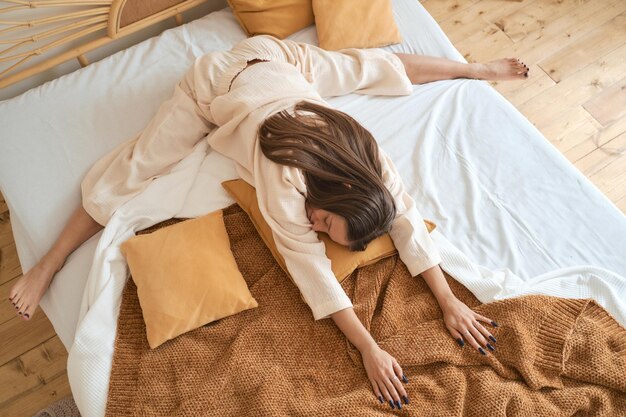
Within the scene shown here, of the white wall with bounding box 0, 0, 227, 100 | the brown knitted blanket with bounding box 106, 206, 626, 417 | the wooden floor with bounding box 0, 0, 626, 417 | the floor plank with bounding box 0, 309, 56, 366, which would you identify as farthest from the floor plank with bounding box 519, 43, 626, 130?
the floor plank with bounding box 0, 309, 56, 366

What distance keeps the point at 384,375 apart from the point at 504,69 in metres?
1.22

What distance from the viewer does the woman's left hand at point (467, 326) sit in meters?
1.35

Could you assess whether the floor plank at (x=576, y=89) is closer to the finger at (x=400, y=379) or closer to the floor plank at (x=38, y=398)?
the finger at (x=400, y=379)

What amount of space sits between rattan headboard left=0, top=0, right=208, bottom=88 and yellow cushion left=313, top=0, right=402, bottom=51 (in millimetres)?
512

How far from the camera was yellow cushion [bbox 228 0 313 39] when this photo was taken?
189cm

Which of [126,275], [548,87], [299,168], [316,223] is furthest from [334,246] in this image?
[548,87]

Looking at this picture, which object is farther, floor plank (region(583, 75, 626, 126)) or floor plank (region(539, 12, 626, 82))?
floor plank (region(539, 12, 626, 82))

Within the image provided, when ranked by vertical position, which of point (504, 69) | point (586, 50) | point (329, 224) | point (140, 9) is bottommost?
point (586, 50)

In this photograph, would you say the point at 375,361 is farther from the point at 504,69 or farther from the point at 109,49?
the point at 109,49

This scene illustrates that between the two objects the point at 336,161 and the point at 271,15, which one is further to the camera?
the point at 271,15

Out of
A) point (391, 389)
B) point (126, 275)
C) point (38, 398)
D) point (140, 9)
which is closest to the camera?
point (391, 389)

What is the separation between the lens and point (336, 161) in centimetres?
140

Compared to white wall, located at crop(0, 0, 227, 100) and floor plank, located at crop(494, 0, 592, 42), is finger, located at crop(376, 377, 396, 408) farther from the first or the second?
floor plank, located at crop(494, 0, 592, 42)

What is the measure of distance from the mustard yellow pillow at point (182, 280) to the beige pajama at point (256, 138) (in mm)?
151
